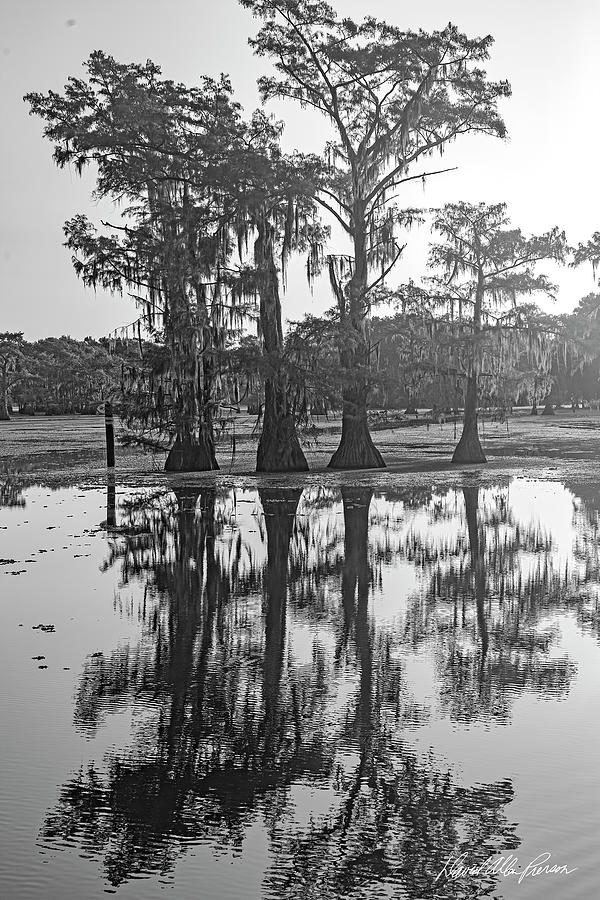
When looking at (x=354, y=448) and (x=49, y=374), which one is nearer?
(x=354, y=448)

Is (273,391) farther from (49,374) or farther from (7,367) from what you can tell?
(49,374)

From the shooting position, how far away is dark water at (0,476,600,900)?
4.89 m

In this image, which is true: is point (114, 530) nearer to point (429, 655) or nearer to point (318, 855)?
point (429, 655)

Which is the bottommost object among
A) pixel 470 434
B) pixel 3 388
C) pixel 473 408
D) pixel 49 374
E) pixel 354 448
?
pixel 354 448

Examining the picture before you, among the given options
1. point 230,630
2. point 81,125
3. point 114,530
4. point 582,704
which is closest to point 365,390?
point 81,125

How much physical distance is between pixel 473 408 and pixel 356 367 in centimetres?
563

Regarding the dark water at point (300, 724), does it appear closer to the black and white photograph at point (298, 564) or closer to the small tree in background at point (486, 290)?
the black and white photograph at point (298, 564)

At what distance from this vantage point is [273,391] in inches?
1275

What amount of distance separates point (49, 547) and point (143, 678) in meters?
8.43

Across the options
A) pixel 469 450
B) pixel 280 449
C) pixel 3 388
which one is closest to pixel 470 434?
pixel 469 450

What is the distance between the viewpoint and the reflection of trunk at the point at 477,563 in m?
Result: 9.80
